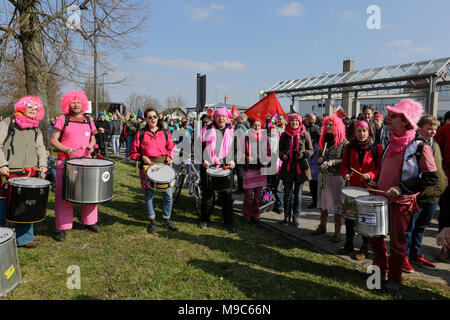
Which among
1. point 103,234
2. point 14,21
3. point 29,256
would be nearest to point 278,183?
point 103,234

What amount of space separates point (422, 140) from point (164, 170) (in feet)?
11.6

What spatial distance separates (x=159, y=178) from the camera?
489 cm

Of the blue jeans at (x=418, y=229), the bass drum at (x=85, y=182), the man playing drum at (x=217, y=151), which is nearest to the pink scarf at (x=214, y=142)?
the man playing drum at (x=217, y=151)

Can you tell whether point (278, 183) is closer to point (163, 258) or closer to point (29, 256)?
point (163, 258)

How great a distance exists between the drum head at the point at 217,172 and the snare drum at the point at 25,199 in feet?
7.73

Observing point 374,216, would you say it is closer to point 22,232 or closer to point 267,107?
point 22,232

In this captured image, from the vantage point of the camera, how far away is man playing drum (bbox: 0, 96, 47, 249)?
4262mm

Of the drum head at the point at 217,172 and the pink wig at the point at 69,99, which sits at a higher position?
the pink wig at the point at 69,99

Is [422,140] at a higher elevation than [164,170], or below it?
higher

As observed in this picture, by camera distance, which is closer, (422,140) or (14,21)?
(422,140)

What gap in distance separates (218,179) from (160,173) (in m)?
0.94

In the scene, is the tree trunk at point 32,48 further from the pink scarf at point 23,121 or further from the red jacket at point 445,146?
the red jacket at point 445,146

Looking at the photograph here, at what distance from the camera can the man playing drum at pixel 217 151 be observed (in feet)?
17.9

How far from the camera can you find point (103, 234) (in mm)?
5160
